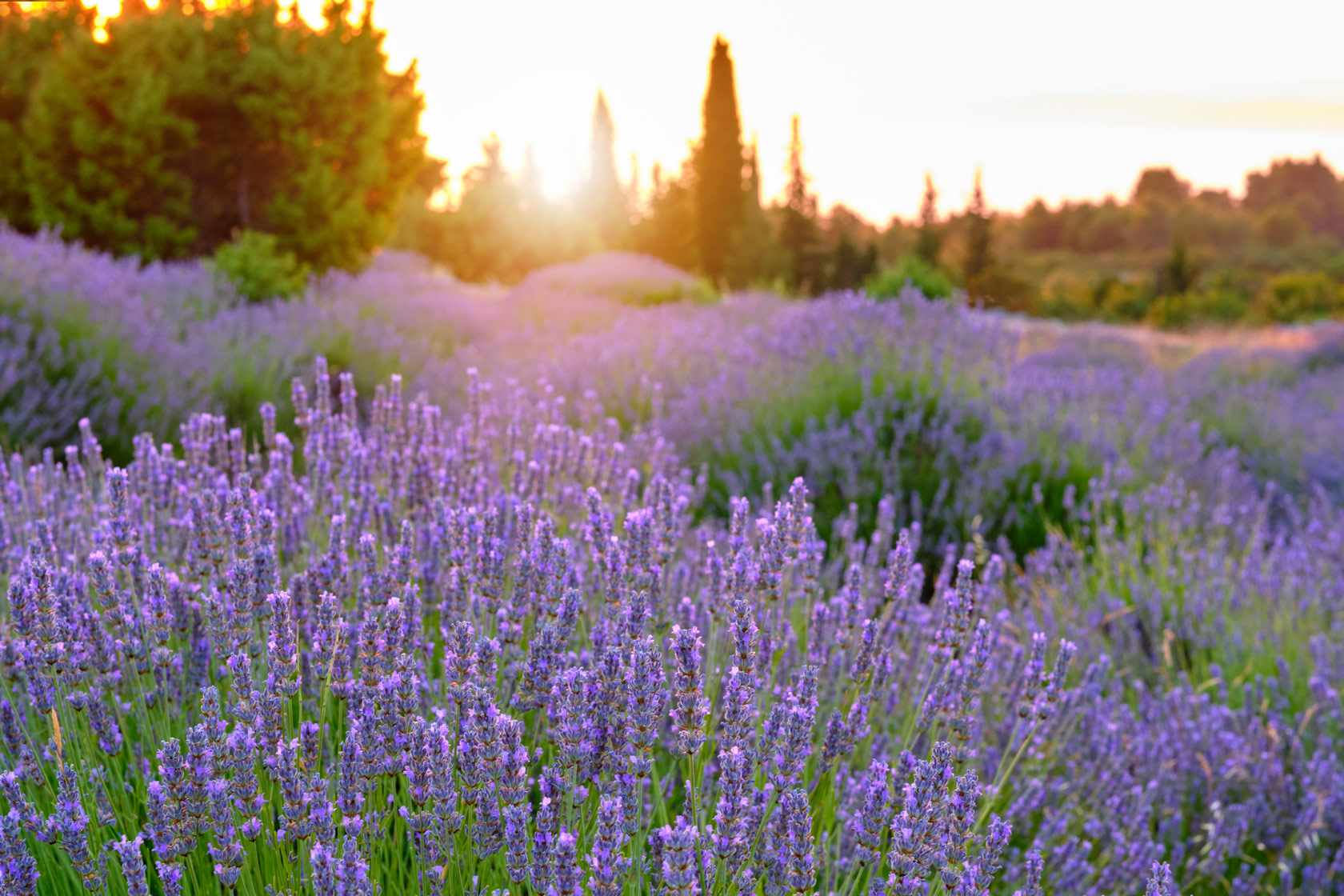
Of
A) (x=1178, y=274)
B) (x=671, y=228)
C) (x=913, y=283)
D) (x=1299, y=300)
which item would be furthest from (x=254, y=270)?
(x=1178, y=274)

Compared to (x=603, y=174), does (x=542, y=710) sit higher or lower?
lower

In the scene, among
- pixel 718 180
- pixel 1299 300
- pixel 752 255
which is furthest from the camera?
pixel 1299 300

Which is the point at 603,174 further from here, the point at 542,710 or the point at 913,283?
the point at 542,710

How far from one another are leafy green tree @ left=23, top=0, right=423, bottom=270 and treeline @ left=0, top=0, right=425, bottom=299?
2cm

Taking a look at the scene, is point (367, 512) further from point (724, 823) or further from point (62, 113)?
point (62, 113)

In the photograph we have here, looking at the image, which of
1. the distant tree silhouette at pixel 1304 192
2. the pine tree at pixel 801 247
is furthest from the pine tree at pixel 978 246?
the distant tree silhouette at pixel 1304 192

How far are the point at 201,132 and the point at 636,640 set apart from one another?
11.0 meters

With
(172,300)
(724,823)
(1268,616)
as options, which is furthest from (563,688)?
(172,300)

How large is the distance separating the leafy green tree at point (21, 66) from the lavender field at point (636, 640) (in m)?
5.40

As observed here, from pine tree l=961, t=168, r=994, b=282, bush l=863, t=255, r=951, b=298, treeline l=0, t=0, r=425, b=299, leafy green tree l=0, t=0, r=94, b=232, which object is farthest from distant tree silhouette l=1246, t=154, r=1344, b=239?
leafy green tree l=0, t=0, r=94, b=232

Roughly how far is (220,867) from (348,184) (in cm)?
1098

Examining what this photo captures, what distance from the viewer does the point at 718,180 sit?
2477cm

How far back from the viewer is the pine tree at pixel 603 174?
37.7 meters

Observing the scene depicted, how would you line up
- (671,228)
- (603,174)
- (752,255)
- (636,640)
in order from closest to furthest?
(636,640)
(752,255)
(671,228)
(603,174)
